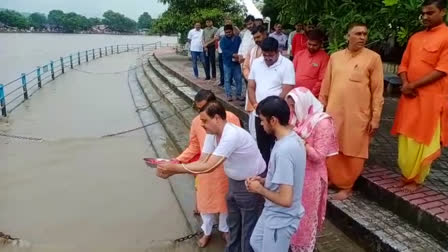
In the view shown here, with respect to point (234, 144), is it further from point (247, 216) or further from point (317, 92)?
point (317, 92)

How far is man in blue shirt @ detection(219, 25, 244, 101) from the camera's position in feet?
24.5

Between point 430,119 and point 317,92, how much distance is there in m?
1.08

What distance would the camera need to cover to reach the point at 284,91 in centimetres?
380

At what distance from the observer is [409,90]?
3.34m

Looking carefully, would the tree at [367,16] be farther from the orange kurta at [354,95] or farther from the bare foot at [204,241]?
the bare foot at [204,241]

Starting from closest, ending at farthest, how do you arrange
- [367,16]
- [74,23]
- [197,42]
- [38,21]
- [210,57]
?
[367,16] < [210,57] < [197,42] < [74,23] < [38,21]

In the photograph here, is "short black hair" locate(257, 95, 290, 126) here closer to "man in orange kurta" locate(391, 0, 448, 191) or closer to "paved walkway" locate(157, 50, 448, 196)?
"man in orange kurta" locate(391, 0, 448, 191)

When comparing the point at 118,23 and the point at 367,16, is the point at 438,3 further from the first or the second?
the point at 118,23

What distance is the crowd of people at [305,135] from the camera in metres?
2.39

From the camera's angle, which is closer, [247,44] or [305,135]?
[305,135]

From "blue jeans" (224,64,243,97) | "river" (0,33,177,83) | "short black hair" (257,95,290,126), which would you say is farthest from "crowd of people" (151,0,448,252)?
"river" (0,33,177,83)

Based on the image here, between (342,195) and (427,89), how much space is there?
3.62ft

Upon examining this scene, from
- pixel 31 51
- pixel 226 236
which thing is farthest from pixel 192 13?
pixel 31 51

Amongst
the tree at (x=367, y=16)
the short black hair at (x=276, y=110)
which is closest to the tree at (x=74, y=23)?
the tree at (x=367, y=16)
